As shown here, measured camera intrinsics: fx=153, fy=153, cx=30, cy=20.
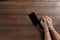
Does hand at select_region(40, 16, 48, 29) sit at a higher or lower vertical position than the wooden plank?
lower

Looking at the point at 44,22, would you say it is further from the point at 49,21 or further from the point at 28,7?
the point at 28,7

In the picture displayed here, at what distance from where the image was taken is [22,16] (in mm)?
1000

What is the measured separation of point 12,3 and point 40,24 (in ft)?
0.74

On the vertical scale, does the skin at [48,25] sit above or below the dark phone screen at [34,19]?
below

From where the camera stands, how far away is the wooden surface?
39.0 inches

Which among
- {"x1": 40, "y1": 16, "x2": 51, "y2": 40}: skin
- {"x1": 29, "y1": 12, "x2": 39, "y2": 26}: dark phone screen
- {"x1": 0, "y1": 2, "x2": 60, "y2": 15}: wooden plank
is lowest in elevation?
{"x1": 40, "y1": 16, "x2": 51, "y2": 40}: skin

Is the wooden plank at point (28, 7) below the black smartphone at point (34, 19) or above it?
above

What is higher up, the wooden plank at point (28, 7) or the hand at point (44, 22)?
the wooden plank at point (28, 7)

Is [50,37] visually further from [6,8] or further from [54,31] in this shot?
[6,8]

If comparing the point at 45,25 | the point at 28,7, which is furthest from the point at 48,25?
the point at 28,7

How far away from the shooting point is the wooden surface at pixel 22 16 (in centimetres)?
99

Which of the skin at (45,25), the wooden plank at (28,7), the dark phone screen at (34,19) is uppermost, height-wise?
the wooden plank at (28,7)

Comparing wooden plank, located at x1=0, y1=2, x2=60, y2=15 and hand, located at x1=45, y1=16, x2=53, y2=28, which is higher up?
wooden plank, located at x1=0, y1=2, x2=60, y2=15

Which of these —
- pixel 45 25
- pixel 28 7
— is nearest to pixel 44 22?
pixel 45 25
